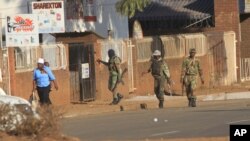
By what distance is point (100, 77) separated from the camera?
30578mm

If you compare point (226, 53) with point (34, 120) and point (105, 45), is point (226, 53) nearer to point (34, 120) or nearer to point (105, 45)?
point (105, 45)

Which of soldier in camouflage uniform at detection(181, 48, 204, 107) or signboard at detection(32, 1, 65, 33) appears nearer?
soldier in camouflage uniform at detection(181, 48, 204, 107)

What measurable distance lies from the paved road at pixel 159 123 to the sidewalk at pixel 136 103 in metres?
1.67

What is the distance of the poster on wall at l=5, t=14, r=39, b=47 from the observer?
2636cm

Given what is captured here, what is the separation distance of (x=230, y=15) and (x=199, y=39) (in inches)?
97.3

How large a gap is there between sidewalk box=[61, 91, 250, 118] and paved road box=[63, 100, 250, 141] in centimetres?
167

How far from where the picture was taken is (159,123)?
20.4m

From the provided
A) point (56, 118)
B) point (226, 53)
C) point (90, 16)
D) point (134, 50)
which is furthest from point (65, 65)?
point (56, 118)

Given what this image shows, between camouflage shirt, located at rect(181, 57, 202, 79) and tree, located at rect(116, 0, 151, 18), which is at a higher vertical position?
tree, located at rect(116, 0, 151, 18)

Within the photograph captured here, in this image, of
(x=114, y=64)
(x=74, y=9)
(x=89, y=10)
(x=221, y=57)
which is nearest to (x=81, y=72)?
(x=114, y=64)

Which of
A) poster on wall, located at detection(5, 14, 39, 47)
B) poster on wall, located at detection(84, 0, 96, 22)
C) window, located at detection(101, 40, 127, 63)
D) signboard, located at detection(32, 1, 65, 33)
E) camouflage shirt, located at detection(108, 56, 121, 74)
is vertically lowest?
camouflage shirt, located at detection(108, 56, 121, 74)

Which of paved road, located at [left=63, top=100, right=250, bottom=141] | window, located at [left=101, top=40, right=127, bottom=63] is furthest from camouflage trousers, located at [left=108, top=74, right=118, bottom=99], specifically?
paved road, located at [left=63, top=100, right=250, bottom=141]

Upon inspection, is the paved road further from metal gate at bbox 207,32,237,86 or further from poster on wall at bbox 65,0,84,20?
poster on wall at bbox 65,0,84,20

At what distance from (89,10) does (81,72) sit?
7381 mm
